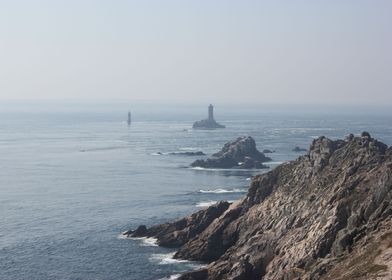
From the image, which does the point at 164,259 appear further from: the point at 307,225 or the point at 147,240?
the point at 307,225

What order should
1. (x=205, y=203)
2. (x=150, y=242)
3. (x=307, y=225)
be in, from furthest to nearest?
(x=205, y=203) → (x=150, y=242) → (x=307, y=225)

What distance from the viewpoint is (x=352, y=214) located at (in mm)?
81375

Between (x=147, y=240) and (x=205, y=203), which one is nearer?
(x=147, y=240)

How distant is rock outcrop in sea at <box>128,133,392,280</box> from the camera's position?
7356 cm

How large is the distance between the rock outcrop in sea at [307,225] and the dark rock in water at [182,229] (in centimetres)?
18

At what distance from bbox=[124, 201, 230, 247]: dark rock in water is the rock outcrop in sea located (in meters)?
0.18

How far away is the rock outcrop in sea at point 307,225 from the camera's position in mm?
73562

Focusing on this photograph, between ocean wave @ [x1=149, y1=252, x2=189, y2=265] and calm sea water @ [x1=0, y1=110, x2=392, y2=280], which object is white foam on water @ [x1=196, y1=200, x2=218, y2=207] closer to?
calm sea water @ [x1=0, y1=110, x2=392, y2=280]

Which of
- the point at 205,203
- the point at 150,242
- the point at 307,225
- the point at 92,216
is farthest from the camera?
the point at 205,203

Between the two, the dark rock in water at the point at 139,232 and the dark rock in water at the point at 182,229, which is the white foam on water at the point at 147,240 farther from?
the dark rock in water at the point at 139,232

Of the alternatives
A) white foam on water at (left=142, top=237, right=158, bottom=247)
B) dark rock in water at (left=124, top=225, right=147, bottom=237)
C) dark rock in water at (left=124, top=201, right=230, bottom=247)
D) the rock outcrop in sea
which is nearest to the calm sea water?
white foam on water at (left=142, top=237, right=158, bottom=247)

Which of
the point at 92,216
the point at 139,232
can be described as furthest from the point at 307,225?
the point at 92,216

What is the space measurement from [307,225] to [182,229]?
100 ft

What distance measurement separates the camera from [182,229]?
113188 millimetres
